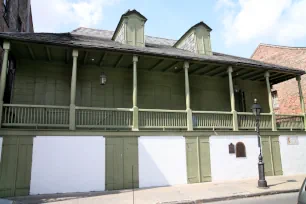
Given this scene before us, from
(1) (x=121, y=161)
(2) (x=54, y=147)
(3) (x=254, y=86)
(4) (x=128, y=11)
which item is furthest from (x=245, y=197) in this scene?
(4) (x=128, y=11)

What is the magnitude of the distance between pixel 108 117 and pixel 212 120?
5.13 m

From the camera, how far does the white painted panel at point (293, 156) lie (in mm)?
13725

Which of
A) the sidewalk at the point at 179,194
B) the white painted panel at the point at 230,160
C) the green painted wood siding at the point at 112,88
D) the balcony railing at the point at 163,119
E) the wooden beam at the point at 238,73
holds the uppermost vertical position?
the wooden beam at the point at 238,73

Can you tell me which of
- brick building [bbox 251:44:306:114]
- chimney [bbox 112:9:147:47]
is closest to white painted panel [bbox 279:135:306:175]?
brick building [bbox 251:44:306:114]

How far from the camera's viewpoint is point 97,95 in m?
→ 13.1

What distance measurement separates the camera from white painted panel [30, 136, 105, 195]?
378 inches

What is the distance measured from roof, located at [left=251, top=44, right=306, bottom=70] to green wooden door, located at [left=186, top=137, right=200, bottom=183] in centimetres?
1322

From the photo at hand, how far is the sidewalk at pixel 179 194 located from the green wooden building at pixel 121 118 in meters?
0.67

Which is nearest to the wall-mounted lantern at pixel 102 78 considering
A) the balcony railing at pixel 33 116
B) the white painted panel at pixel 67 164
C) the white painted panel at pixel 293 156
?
the balcony railing at pixel 33 116

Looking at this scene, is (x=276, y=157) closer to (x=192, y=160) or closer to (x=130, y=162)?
(x=192, y=160)

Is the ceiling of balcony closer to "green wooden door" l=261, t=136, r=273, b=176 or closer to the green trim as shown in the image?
the green trim

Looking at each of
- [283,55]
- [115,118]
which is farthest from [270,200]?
[283,55]

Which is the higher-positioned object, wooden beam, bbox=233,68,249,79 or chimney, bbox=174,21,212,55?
chimney, bbox=174,21,212,55

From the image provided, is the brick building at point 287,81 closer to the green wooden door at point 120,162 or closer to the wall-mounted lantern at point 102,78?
the green wooden door at point 120,162
